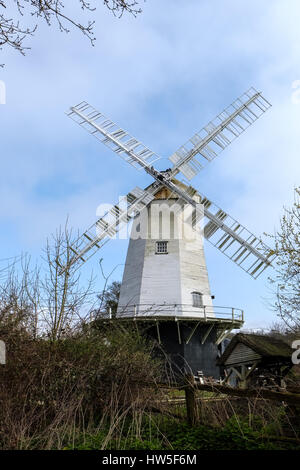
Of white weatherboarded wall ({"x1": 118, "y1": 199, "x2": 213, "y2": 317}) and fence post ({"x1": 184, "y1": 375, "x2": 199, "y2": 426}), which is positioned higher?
white weatherboarded wall ({"x1": 118, "y1": 199, "x2": 213, "y2": 317})

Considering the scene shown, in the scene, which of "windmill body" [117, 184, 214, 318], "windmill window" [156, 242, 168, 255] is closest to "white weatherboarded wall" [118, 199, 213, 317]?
"windmill body" [117, 184, 214, 318]

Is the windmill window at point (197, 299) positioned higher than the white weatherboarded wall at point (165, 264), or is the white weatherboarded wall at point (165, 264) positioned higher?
the white weatherboarded wall at point (165, 264)

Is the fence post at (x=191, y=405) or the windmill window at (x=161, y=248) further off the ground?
the windmill window at (x=161, y=248)

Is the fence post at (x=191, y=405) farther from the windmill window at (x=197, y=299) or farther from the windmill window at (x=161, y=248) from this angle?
the windmill window at (x=161, y=248)

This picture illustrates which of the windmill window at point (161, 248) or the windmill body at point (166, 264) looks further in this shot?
the windmill window at point (161, 248)

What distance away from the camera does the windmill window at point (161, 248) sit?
18.9 meters

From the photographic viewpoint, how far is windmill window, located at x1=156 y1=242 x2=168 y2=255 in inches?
745

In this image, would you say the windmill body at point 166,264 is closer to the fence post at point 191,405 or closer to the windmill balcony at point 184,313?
the windmill balcony at point 184,313

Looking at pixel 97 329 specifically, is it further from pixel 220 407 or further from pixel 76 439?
pixel 220 407

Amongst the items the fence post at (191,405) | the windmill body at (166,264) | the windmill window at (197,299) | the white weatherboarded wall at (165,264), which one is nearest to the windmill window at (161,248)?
the windmill body at (166,264)

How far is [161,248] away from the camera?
62.5 feet

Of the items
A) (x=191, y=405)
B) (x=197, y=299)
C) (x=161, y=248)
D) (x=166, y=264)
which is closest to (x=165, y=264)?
(x=166, y=264)

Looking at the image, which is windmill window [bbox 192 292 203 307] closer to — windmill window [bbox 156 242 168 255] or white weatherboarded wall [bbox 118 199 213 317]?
white weatherboarded wall [bbox 118 199 213 317]

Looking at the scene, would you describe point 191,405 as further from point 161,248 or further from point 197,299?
point 161,248
